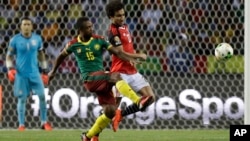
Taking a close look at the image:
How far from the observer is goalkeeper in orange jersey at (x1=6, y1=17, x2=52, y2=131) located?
46.3 feet

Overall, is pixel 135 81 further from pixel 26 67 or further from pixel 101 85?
pixel 26 67

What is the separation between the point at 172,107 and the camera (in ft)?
49.1

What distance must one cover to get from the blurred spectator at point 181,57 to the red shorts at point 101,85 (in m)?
4.33

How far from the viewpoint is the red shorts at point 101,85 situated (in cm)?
1055

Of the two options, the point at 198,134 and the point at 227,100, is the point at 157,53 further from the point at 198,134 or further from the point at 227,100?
the point at 198,134

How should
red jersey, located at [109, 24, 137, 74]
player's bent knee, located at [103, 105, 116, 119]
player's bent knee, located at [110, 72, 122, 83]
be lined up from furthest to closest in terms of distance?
red jersey, located at [109, 24, 137, 74] < player's bent knee, located at [110, 72, 122, 83] < player's bent knee, located at [103, 105, 116, 119]

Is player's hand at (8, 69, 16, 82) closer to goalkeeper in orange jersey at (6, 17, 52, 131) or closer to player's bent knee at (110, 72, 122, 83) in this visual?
goalkeeper in orange jersey at (6, 17, 52, 131)

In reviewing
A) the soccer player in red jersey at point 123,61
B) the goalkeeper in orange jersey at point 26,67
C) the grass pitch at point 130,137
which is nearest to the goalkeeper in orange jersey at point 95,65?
the soccer player in red jersey at point 123,61

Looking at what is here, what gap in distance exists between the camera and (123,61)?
1139 centimetres

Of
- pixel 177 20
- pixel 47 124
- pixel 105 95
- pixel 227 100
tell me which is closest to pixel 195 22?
pixel 177 20

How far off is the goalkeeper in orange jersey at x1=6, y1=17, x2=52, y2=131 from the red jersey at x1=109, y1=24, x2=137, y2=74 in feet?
9.38

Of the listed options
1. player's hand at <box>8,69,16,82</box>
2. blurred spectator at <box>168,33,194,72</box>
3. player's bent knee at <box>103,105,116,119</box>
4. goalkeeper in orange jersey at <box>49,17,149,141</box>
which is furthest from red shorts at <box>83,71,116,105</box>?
blurred spectator at <box>168,33,194,72</box>

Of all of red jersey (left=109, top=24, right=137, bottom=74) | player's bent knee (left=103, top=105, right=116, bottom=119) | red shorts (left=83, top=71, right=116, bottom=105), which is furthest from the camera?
red jersey (left=109, top=24, right=137, bottom=74)

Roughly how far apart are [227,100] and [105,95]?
15.5 ft
